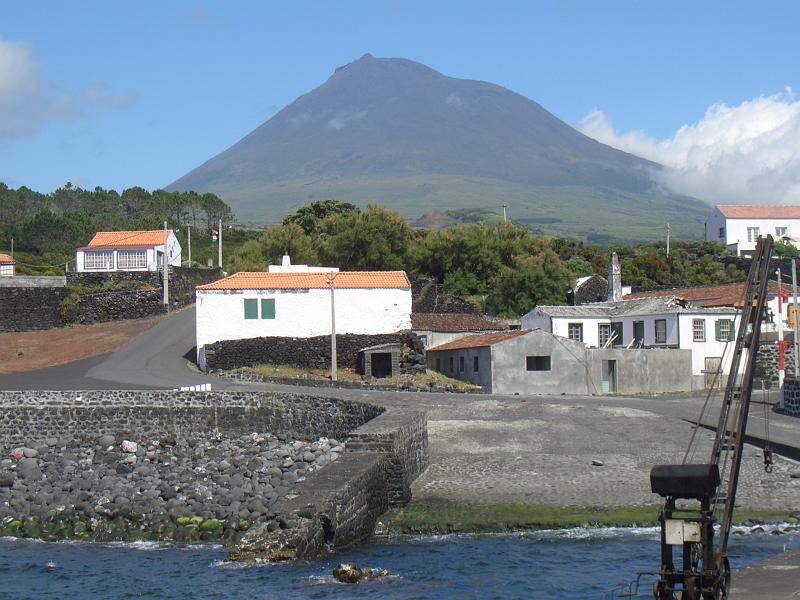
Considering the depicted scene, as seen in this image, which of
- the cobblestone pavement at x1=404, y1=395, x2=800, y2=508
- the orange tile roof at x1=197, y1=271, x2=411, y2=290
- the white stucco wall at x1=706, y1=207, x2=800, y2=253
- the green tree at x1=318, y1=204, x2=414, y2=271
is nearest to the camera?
the cobblestone pavement at x1=404, y1=395, x2=800, y2=508

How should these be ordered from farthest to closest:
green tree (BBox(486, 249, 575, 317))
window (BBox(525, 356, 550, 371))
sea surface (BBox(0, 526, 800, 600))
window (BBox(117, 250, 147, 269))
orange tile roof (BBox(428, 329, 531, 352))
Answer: window (BBox(117, 250, 147, 269)), green tree (BBox(486, 249, 575, 317)), orange tile roof (BBox(428, 329, 531, 352)), window (BBox(525, 356, 550, 371)), sea surface (BBox(0, 526, 800, 600))

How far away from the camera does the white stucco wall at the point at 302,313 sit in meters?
46.3

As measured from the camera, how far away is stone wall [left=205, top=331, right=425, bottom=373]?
4478 cm

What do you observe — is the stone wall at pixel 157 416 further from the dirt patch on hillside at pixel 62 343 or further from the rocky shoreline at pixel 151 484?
the dirt patch on hillside at pixel 62 343

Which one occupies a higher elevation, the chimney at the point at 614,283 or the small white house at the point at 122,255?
the small white house at the point at 122,255

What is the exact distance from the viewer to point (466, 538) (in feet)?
67.1

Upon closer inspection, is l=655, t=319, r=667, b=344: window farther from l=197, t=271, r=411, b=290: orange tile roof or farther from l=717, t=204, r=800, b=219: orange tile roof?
l=717, t=204, r=800, b=219: orange tile roof

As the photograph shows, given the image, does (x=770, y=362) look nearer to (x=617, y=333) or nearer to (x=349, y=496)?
(x=617, y=333)

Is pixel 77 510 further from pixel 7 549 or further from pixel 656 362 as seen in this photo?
pixel 656 362

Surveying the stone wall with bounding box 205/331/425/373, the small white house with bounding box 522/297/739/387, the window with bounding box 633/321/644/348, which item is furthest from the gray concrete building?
the window with bounding box 633/321/644/348

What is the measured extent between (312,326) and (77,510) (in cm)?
2273

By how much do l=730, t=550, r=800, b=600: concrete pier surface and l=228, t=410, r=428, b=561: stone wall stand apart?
22.0 ft

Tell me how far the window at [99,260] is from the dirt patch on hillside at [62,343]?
533 inches

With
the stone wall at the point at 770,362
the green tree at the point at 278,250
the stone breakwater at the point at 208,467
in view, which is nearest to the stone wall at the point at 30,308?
the green tree at the point at 278,250
